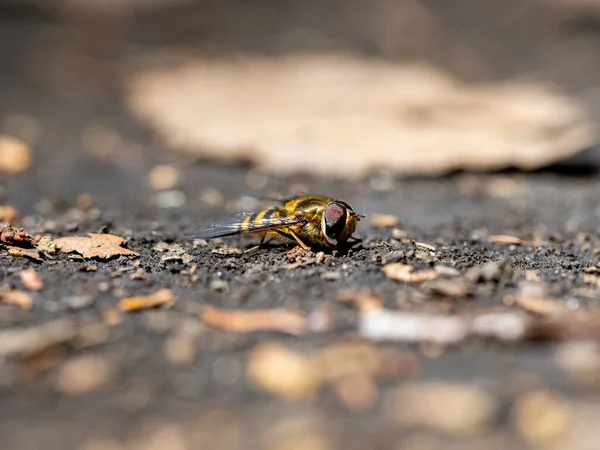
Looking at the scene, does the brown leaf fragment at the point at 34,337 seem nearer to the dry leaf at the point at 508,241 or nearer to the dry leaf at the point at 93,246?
the dry leaf at the point at 93,246

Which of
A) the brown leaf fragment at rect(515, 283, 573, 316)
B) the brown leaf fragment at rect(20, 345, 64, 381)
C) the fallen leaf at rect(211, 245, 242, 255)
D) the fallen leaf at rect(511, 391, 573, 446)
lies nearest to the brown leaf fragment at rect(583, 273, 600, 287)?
the brown leaf fragment at rect(515, 283, 573, 316)

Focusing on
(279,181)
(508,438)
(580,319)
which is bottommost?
(508,438)

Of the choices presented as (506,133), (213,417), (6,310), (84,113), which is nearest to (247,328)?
(213,417)

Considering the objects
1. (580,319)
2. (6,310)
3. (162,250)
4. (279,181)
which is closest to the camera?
(580,319)

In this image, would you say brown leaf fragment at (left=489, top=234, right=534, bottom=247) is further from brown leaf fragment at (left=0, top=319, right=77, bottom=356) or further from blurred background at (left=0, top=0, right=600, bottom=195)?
brown leaf fragment at (left=0, top=319, right=77, bottom=356)

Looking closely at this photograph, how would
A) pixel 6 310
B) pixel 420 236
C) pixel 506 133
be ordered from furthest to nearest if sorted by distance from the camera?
1. pixel 506 133
2. pixel 420 236
3. pixel 6 310

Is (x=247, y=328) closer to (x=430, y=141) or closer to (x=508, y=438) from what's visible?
(x=508, y=438)
